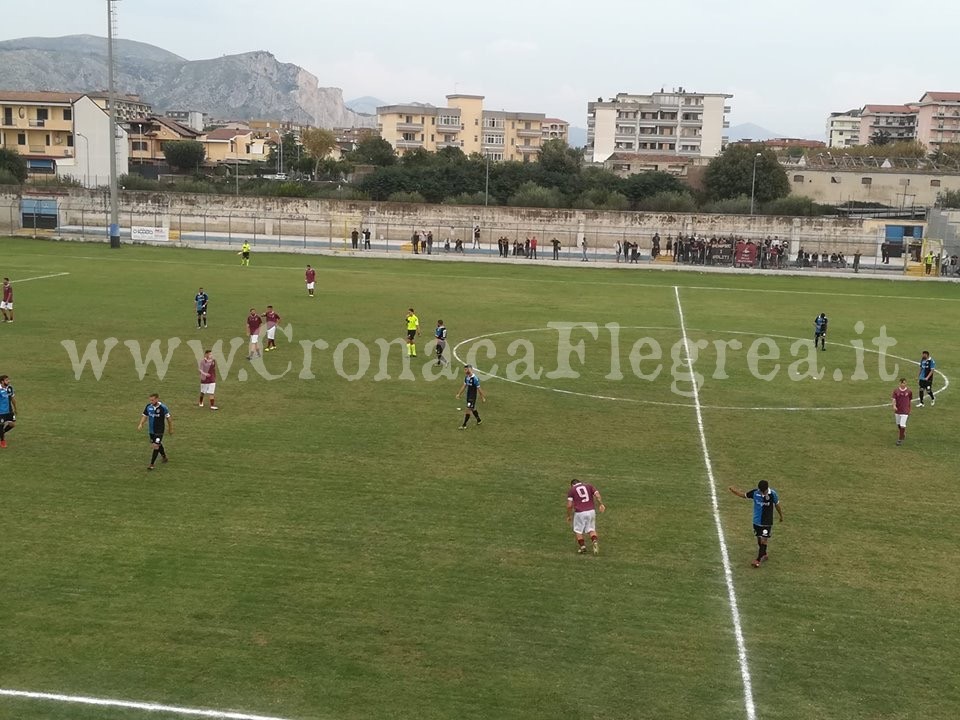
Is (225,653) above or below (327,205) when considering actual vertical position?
below

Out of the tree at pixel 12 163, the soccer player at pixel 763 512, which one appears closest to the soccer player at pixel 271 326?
the soccer player at pixel 763 512

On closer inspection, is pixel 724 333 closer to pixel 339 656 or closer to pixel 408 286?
pixel 408 286

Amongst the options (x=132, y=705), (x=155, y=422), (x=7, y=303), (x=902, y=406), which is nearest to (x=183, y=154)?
(x=7, y=303)

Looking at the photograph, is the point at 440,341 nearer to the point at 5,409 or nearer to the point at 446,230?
the point at 5,409

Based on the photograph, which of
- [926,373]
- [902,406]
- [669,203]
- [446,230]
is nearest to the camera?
[902,406]

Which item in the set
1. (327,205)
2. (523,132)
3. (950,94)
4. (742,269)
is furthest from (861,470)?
(950,94)

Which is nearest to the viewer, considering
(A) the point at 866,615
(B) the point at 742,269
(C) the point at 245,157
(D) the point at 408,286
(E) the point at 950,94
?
(A) the point at 866,615

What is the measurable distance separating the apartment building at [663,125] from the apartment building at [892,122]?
191ft

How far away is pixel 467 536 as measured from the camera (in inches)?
596

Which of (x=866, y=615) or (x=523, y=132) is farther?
(x=523, y=132)

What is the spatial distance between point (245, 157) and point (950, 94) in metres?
132

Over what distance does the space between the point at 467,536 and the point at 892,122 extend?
20404 centimetres

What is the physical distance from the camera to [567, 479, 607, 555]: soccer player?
14.4 metres

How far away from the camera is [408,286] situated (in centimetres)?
4819
